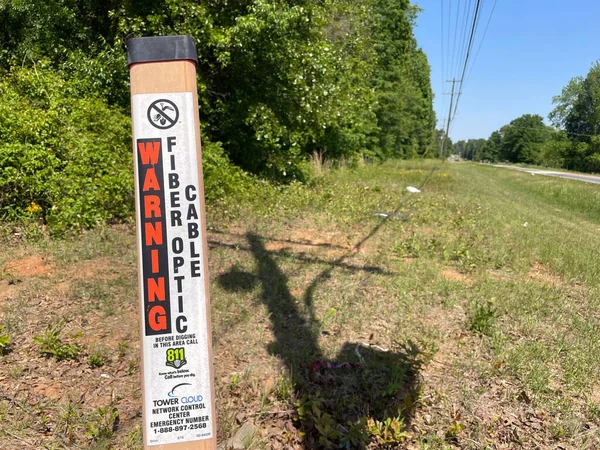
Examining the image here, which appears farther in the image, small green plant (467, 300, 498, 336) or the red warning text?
small green plant (467, 300, 498, 336)

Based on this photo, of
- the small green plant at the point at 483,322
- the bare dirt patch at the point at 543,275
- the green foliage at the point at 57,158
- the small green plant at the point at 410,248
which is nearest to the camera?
the small green plant at the point at 483,322

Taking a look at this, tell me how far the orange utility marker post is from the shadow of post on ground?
1065 millimetres

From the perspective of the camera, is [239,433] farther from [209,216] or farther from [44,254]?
[209,216]

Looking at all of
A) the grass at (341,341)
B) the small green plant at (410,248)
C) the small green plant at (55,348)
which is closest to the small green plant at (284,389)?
the grass at (341,341)

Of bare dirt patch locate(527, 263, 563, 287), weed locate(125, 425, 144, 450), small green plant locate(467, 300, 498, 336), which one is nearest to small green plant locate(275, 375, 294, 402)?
weed locate(125, 425, 144, 450)

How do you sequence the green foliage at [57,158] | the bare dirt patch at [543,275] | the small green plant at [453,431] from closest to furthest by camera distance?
1. the small green plant at [453,431]
2. the bare dirt patch at [543,275]
3. the green foliage at [57,158]

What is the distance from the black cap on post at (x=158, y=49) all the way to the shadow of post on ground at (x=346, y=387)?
2048mm

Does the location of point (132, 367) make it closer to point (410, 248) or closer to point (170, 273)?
point (170, 273)

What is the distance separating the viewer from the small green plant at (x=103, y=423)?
95.4 inches

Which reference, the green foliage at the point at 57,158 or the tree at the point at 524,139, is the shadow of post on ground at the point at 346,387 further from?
the tree at the point at 524,139

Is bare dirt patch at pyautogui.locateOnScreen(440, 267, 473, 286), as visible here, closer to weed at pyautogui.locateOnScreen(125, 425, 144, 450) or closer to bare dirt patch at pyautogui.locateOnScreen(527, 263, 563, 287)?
bare dirt patch at pyautogui.locateOnScreen(527, 263, 563, 287)

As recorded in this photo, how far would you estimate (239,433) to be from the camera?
101 inches

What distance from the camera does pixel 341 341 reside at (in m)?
3.60

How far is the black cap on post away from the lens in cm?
171
